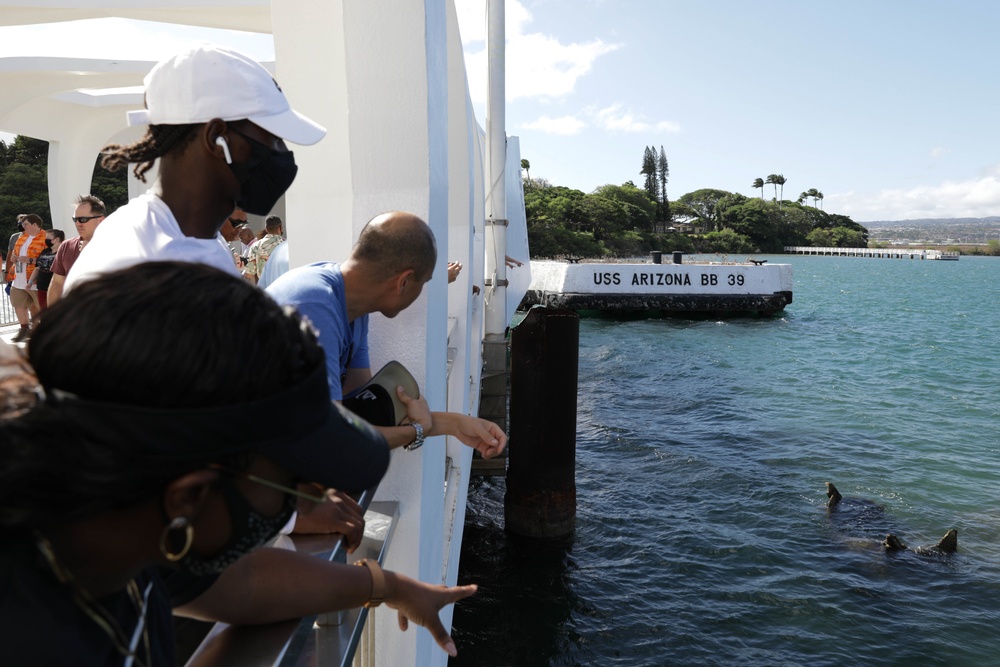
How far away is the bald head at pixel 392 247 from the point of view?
7.80 feet

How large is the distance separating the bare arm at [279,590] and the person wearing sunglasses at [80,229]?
18.6 ft

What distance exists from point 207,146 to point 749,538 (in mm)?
9092

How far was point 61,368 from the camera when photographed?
808mm

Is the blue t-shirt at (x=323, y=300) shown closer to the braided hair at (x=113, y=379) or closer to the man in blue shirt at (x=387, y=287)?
the man in blue shirt at (x=387, y=287)

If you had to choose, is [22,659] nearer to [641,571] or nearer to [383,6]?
[383,6]

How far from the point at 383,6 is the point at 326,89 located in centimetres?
55

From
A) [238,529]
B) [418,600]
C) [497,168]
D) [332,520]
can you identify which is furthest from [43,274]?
[238,529]

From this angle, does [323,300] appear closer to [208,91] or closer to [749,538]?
[208,91]

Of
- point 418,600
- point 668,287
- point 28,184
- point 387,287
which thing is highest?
point 28,184

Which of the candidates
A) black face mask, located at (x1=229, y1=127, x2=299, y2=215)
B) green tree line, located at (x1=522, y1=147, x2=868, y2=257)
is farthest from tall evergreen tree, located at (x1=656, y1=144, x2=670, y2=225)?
black face mask, located at (x1=229, y1=127, x2=299, y2=215)

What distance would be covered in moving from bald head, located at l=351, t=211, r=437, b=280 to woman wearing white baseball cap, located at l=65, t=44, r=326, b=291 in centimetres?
49

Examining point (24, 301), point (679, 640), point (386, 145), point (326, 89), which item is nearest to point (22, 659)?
point (386, 145)

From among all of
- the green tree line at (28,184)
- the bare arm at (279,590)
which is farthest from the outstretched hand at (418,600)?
the green tree line at (28,184)

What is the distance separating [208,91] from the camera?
1.77 m
